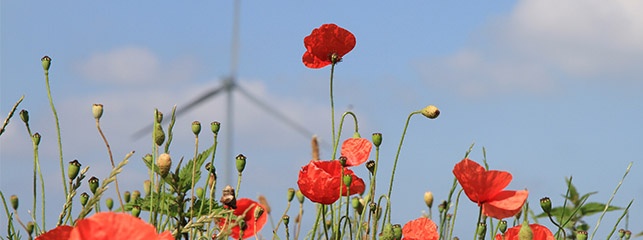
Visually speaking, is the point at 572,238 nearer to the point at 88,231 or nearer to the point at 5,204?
the point at 5,204

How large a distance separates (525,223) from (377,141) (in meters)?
0.69

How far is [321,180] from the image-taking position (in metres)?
2.34

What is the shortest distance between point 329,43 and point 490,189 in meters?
0.77

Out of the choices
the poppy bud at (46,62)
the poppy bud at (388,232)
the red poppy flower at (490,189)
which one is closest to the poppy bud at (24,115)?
the poppy bud at (46,62)

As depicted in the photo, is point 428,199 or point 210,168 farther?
point 428,199

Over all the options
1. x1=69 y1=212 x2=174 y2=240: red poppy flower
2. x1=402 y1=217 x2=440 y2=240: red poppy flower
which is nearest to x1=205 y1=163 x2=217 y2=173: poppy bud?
x1=402 y1=217 x2=440 y2=240: red poppy flower

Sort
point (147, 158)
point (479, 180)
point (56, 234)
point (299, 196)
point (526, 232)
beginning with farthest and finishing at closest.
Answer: point (299, 196) < point (147, 158) < point (479, 180) < point (526, 232) < point (56, 234)

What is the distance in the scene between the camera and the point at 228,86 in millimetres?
16641

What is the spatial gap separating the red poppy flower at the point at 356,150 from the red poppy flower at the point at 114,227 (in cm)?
108

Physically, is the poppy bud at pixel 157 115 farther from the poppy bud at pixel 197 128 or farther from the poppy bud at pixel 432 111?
the poppy bud at pixel 432 111

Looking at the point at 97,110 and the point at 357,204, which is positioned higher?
the point at 97,110

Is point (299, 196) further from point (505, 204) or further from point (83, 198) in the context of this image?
point (505, 204)

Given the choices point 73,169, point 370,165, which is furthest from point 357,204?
point 73,169

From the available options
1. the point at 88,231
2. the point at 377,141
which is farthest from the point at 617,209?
the point at 88,231
